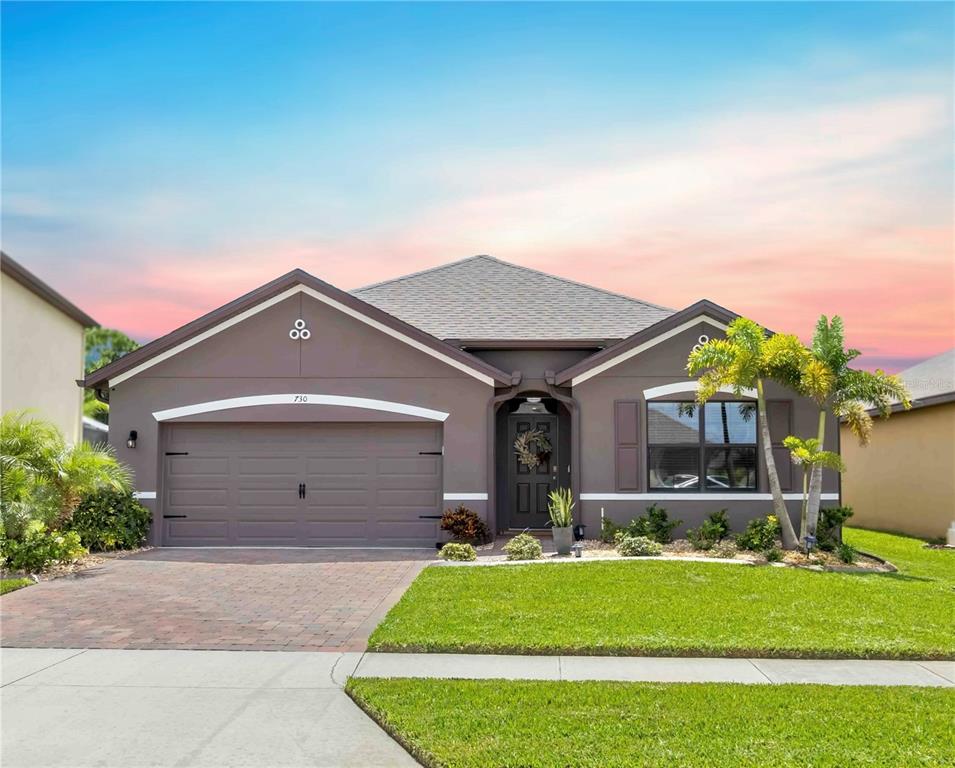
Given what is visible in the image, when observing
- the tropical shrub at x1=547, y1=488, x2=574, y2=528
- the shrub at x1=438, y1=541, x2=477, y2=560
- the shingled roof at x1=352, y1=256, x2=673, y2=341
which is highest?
the shingled roof at x1=352, y1=256, x2=673, y2=341

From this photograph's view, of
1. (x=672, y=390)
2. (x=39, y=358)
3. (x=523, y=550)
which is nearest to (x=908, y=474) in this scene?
(x=672, y=390)

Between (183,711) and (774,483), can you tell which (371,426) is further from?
(183,711)

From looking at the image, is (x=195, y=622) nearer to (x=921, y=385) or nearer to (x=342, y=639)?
(x=342, y=639)

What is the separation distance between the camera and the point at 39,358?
21766mm

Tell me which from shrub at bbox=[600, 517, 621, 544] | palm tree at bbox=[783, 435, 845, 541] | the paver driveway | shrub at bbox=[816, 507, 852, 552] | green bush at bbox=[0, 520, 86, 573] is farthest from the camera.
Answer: shrub at bbox=[600, 517, 621, 544]

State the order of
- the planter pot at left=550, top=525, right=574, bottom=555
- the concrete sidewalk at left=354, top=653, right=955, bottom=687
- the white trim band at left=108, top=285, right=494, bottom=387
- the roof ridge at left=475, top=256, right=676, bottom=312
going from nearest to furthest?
the concrete sidewalk at left=354, top=653, right=955, bottom=687 → the planter pot at left=550, top=525, right=574, bottom=555 → the white trim band at left=108, top=285, right=494, bottom=387 → the roof ridge at left=475, top=256, right=676, bottom=312

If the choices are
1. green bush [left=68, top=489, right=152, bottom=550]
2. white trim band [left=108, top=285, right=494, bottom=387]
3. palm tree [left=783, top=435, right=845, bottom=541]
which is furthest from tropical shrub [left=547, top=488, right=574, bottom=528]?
green bush [left=68, top=489, right=152, bottom=550]

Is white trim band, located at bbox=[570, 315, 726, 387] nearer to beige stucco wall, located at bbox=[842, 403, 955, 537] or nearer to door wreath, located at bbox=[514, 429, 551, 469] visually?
door wreath, located at bbox=[514, 429, 551, 469]

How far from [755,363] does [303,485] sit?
26.0ft

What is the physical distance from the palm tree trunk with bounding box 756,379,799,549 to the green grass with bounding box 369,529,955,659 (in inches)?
66.5

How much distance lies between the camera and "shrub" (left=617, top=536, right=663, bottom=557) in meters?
13.7

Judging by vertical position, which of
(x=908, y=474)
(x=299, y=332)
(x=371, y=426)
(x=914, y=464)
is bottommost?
(x=908, y=474)

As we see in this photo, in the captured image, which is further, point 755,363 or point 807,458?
point 755,363

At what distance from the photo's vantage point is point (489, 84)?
13625 millimetres
